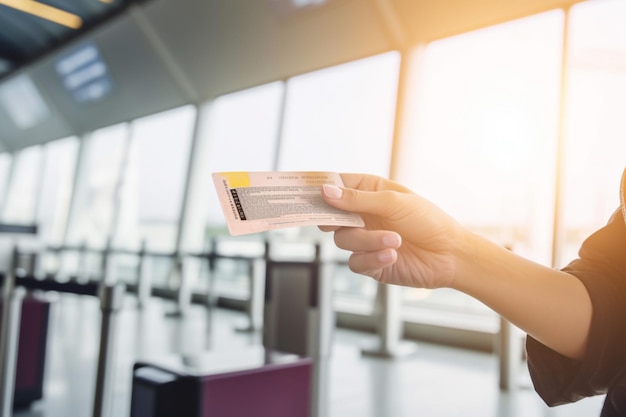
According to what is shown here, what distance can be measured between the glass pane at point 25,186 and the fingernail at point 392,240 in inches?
456

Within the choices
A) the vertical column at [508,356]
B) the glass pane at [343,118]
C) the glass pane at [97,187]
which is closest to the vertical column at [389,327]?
the vertical column at [508,356]

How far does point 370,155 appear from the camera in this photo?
Result: 18.0ft

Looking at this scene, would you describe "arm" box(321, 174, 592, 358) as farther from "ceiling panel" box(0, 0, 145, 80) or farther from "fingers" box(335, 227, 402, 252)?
"ceiling panel" box(0, 0, 145, 80)

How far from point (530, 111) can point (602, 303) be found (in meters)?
3.91

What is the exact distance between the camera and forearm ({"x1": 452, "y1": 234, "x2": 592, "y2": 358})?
2.69 ft

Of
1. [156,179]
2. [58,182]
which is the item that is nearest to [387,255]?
[156,179]

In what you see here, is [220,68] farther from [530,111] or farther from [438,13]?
[530,111]

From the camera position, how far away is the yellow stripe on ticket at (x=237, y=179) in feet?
2.59

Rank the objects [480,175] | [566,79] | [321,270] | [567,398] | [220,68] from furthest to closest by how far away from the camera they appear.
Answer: [220,68]
[480,175]
[566,79]
[321,270]
[567,398]

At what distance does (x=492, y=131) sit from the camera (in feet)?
15.2

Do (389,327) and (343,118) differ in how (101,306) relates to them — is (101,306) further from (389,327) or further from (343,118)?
(343,118)

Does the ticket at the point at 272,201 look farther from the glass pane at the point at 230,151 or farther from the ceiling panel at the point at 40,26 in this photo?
the ceiling panel at the point at 40,26

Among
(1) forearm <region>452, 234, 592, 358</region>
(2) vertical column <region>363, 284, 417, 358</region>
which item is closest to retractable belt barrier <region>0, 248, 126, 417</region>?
(1) forearm <region>452, 234, 592, 358</region>

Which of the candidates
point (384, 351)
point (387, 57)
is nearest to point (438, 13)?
point (387, 57)
